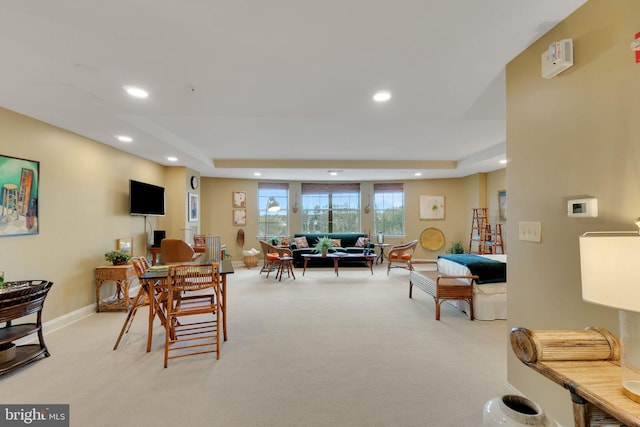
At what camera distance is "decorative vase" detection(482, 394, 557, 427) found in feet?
3.68

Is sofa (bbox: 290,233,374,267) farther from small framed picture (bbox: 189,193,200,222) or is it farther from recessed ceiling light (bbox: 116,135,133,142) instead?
recessed ceiling light (bbox: 116,135,133,142)

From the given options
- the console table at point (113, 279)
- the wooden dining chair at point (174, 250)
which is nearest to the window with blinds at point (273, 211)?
the wooden dining chair at point (174, 250)

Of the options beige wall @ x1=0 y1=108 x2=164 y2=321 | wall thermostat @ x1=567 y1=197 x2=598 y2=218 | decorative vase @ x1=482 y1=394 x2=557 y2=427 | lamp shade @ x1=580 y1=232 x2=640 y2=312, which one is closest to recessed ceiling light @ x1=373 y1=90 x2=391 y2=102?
wall thermostat @ x1=567 y1=197 x2=598 y2=218

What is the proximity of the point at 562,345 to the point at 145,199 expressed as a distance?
5.68 metres

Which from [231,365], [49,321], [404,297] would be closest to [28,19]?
[231,365]

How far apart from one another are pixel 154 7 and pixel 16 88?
6.26 ft

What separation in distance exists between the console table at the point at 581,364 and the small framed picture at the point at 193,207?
6.48 metres

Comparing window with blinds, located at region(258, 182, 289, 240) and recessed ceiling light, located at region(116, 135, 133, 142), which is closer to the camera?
recessed ceiling light, located at region(116, 135, 133, 142)

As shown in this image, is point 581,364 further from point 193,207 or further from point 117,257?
point 193,207

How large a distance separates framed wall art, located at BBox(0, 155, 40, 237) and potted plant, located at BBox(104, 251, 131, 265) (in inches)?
38.5

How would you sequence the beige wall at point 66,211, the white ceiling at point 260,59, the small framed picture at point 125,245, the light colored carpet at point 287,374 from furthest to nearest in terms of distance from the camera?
the small framed picture at point 125,245, the beige wall at point 66,211, the light colored carpet at point 287,374, the white ceiling at point 260,59

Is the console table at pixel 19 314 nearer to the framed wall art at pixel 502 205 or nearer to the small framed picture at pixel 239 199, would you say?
the small framed picture at pixel 239 199

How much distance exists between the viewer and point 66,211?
3.58 meters

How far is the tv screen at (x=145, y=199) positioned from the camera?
15.5 ft
